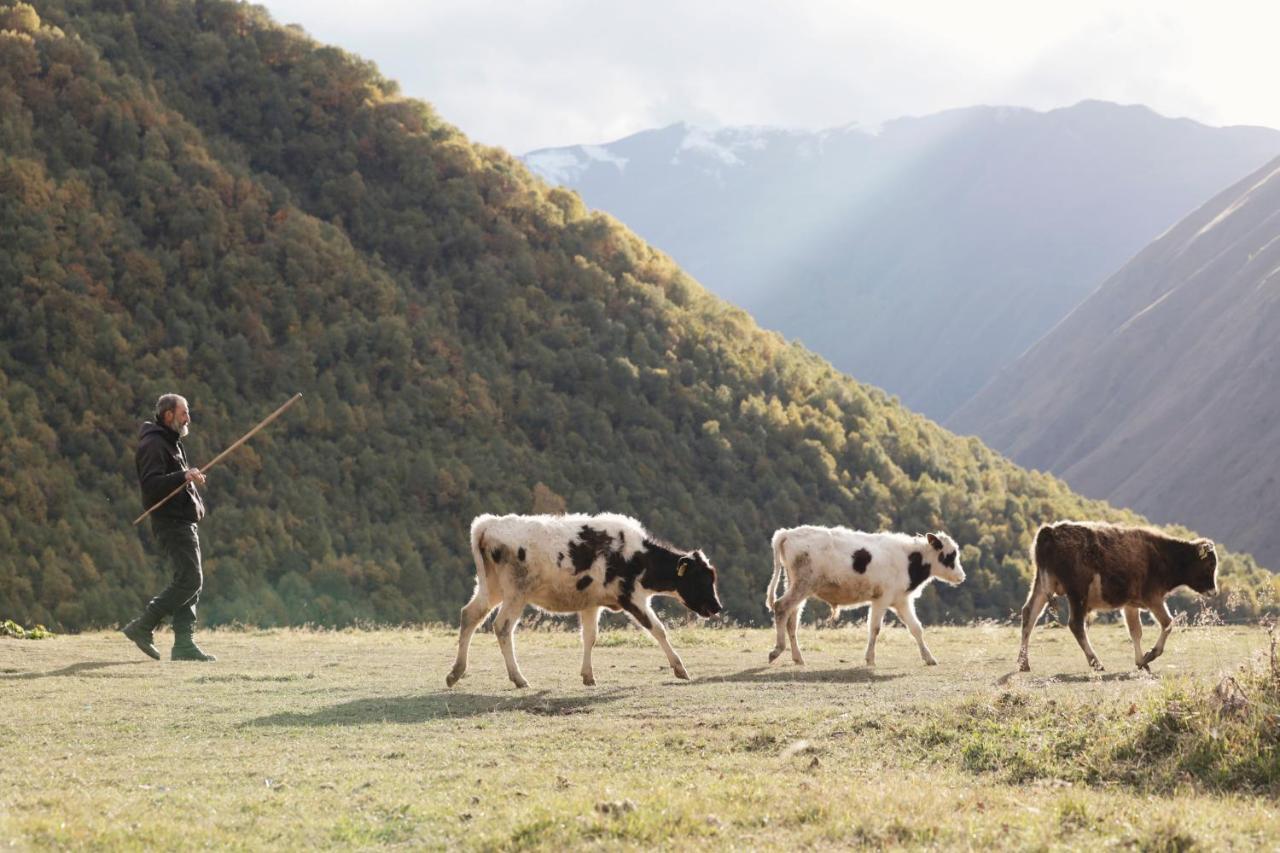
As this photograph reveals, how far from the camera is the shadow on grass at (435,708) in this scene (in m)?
12.2

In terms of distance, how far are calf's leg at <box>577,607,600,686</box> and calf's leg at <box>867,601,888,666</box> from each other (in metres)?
4.85

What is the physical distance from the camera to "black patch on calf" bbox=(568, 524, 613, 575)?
15.5 metres

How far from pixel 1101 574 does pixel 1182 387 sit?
144775 mm

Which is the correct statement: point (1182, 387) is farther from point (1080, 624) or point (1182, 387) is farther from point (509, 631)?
point (509, 631)

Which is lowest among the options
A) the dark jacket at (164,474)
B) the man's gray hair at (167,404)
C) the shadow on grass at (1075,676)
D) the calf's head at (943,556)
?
the shadow on grass at (1075,676)

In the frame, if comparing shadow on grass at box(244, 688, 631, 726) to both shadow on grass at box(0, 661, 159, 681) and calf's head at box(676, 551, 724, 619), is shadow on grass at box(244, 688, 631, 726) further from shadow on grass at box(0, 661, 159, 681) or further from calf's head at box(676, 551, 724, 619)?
shadow on grass at box(0, 661, 159, 681)

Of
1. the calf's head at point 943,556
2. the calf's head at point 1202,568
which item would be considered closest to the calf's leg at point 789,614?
the calf's head at point 943,556

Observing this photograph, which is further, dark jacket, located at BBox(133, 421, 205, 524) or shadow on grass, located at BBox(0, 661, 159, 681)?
dark jacket, located at BBox(133, 421, 205, 524)

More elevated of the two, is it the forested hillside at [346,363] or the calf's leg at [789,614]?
the forested hillside at [346,363]

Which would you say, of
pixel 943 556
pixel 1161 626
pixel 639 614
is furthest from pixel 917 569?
pixel 639 614

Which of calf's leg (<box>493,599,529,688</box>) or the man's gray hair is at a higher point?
the man's gray hair

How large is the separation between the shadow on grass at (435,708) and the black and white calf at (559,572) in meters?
1.07

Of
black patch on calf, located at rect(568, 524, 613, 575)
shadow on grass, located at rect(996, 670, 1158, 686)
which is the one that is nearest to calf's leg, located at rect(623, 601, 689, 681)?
black patch on calf, located at rect(568, 524, 613, 575)

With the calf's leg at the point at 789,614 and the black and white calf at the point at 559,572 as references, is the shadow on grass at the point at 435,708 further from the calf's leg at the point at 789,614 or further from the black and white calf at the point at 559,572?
the calf's leg at the point at 789,614
